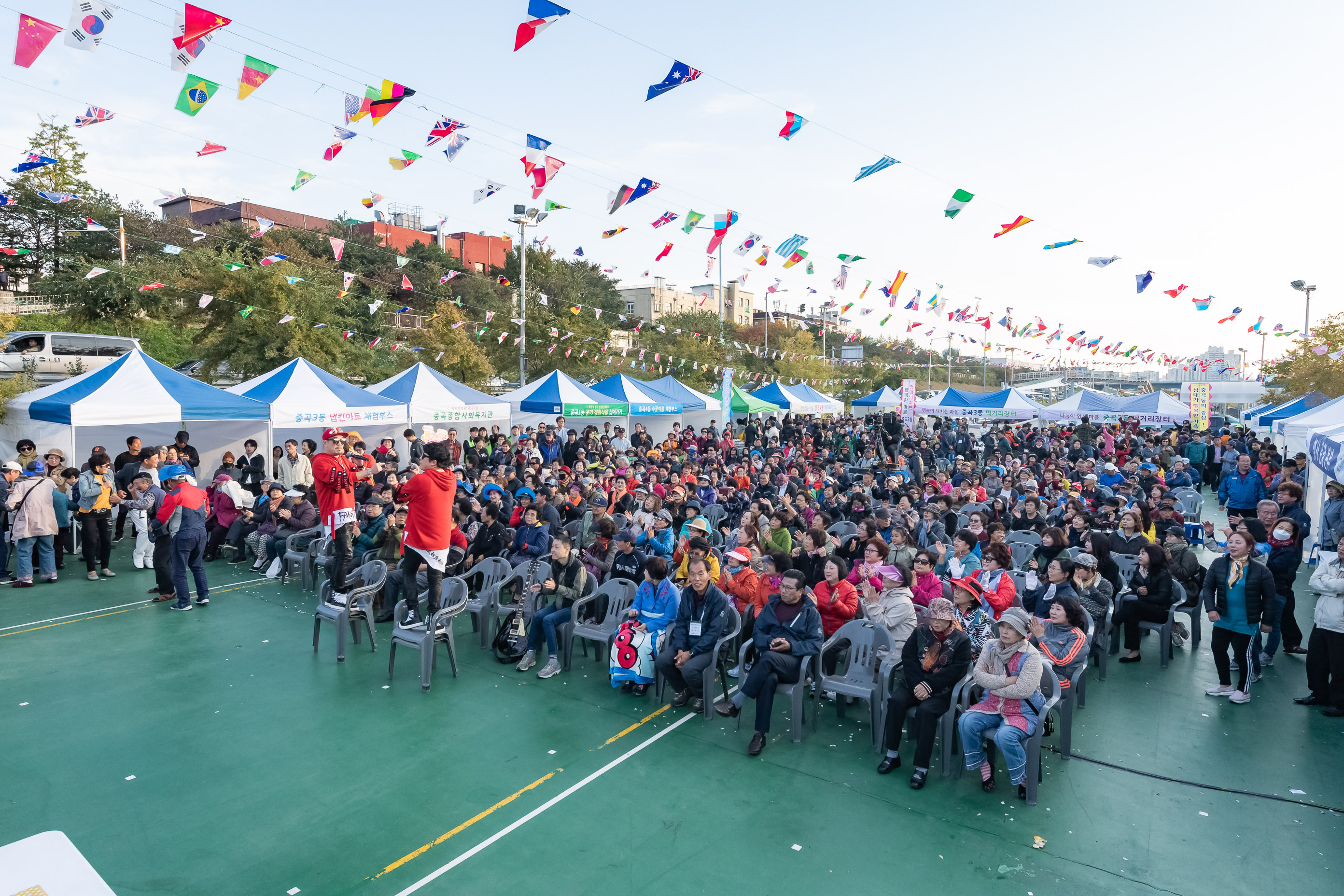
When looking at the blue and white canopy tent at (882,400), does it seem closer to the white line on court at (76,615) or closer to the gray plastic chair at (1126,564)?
the gray plastic chair at (1126,564)

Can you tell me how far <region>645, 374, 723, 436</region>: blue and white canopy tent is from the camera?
2036 centimetres

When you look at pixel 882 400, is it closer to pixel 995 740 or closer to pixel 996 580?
pixel 996 580

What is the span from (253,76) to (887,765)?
8.85 m

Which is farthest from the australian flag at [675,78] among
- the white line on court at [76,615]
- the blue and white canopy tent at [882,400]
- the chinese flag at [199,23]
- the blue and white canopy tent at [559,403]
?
the blue and white canopy tent at [882,400]

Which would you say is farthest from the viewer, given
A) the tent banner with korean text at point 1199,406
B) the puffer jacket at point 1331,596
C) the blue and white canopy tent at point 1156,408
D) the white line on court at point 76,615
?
the blue and white canopy tent at point 1156,408

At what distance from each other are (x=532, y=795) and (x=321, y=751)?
5.03 feet

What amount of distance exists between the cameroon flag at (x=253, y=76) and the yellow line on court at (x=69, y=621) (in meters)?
5.48

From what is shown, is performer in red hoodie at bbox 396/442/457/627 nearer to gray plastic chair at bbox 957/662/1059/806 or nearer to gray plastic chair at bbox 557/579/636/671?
gray plastic chair at bbox 557/579/636/671

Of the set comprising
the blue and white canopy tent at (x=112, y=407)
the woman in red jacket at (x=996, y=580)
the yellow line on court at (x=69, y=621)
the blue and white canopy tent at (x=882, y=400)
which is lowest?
the yellow line on court at (x=69, y=621)

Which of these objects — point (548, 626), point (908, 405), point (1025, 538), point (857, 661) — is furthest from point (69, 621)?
point (908, 405)

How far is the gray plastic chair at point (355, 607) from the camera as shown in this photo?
6.16 metres

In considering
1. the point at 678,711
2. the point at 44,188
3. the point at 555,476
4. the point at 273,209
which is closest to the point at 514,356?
the point at 44,188

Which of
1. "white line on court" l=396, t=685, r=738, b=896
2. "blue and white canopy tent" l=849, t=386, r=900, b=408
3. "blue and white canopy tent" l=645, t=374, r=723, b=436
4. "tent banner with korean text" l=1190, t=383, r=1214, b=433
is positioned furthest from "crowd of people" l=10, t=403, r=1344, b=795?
"blue and white canopy tent" l=849, t=386, r=900, b=408

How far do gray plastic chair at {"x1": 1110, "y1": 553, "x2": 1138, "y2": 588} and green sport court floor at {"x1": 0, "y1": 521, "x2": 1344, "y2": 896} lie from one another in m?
1.06
